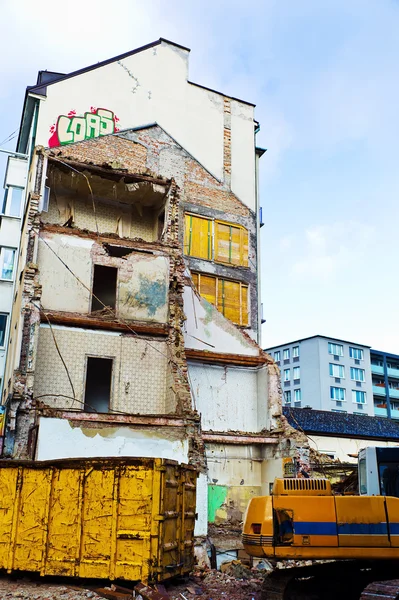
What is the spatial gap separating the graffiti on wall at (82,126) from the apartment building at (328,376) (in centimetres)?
4165

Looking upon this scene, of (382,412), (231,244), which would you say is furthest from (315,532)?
(382,412)

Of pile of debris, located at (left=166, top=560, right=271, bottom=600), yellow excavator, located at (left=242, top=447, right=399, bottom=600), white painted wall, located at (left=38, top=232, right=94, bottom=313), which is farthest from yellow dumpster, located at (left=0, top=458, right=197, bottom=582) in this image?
white painted wall, located at (left=38, top=232, right=94, bottom=313)

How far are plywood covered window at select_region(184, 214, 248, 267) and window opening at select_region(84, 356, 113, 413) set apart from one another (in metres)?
6.84

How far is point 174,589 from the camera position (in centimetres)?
1017

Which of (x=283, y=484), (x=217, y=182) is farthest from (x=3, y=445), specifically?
(x=217, y=182)

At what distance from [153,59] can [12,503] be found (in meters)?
22.9

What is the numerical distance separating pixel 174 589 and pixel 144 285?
10.7 m

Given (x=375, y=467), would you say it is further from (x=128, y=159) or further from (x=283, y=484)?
(x=128, y=159)

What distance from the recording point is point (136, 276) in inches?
756

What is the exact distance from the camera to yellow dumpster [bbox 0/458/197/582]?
966 centimetres

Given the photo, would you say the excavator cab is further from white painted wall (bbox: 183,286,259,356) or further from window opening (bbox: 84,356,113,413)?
white painted wall (bbox: 183,286,259,356)

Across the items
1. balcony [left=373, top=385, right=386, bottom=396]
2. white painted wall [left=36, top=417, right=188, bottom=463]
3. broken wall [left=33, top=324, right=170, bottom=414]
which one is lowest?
white painted wall [left=36, top=417, right=188, bottom=463]

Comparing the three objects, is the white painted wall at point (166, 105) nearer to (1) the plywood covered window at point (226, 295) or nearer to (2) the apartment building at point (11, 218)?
(2) the apartment building at point (11, 218)

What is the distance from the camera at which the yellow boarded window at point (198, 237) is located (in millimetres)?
25406
